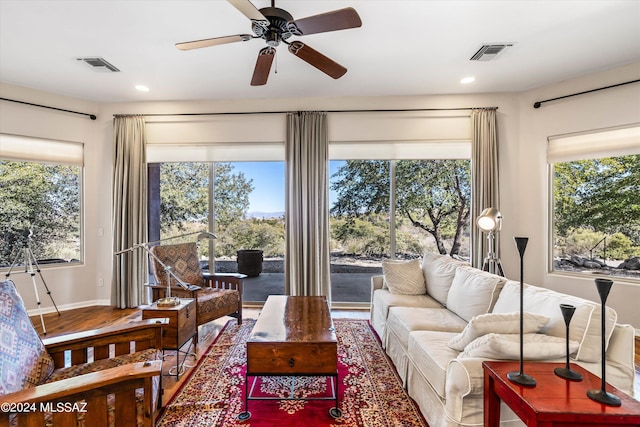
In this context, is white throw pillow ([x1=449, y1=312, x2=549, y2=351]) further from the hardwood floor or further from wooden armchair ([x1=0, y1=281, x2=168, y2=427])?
the hardwood floor

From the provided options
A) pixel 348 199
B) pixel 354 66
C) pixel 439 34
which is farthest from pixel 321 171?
pixel 439 34

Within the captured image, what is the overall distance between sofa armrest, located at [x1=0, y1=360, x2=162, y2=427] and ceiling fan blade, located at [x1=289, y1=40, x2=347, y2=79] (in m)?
2.17

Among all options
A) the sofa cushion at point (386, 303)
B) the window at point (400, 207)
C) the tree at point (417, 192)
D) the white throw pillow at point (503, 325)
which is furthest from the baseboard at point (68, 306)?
the white throw pillow at point (503, 325)

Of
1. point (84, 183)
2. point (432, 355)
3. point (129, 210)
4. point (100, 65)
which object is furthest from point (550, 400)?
point (84, 183)

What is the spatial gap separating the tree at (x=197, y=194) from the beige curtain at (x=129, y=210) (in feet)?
1.09

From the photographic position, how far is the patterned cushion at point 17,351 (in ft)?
4.20

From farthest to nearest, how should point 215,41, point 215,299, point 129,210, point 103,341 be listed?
point 129,210 → point 215,299 → point 215,41 → point 103,341

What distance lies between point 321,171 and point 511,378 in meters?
3.15

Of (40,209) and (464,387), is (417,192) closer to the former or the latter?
(464,387)

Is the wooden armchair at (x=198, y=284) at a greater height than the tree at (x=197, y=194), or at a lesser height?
lesser

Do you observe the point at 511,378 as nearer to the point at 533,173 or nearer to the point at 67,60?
the point at 533,173

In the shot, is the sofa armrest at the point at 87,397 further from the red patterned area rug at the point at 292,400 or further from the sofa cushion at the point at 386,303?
the sofa cushion at the point at 386,303

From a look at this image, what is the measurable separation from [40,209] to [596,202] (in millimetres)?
7320

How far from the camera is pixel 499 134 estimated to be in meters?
3.97
